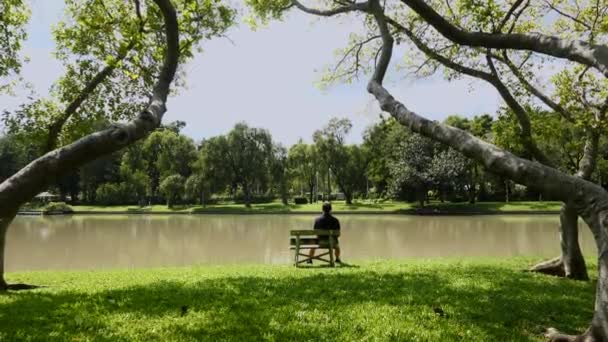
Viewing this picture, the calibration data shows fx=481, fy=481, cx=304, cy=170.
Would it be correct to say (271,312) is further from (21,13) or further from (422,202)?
(422,202)

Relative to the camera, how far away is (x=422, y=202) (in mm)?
52062

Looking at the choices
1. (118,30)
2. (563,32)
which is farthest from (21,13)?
(563,32)

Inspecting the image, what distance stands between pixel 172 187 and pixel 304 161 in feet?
57.3

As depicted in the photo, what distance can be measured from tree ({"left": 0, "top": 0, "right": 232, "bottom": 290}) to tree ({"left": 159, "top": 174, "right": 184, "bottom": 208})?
5010 centimetres

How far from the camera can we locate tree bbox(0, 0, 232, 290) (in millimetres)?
5004

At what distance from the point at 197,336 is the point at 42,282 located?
7136 mm

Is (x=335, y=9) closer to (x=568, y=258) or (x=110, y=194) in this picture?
(x=568, y=258)

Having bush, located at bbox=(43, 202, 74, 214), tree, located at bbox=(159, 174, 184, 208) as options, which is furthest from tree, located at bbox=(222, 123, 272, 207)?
bush, located at bbox=(43, 202, 74, 214)

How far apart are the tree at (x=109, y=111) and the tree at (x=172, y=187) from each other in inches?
1973

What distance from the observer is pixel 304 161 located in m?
64.1

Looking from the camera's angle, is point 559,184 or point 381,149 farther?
point 381,149

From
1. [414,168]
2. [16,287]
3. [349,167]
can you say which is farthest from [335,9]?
[349,167]

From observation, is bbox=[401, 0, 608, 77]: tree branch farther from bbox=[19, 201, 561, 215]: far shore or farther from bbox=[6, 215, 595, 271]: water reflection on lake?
bbox=[19, 201, 561, 215]: far shore

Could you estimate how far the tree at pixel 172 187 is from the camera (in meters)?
61.8
